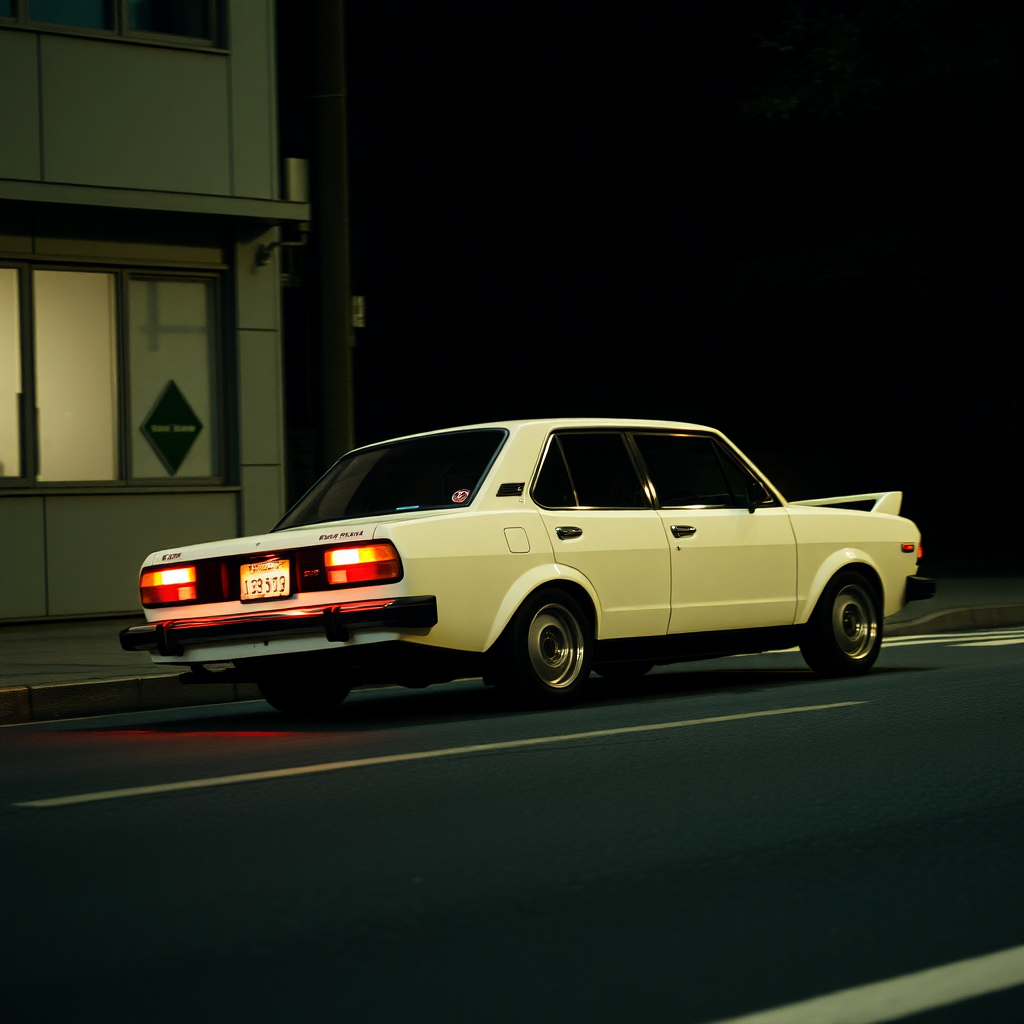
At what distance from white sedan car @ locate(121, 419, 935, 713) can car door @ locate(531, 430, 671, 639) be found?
1 cm

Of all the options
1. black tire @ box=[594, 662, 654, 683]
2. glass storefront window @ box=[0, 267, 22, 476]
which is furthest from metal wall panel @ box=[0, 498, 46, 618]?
black tire @ box=[594, 662, 654, 683]

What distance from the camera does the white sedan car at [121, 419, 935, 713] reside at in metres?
8.28

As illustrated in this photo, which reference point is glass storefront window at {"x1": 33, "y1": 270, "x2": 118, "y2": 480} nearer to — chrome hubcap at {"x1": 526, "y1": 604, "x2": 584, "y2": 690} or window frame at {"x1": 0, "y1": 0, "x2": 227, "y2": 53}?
window frame at {"x1": 0, "y1": 0, "x2": 227, "y2": 53}

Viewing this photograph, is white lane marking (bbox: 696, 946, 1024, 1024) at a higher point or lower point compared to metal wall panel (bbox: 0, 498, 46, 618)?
lower

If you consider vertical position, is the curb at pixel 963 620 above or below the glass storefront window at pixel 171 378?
below

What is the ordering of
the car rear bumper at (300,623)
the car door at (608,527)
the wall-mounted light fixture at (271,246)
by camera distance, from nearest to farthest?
the car rear bumper at (300,623) → the car door at (608,527) → the wall-mounted light fixture at (271,246)

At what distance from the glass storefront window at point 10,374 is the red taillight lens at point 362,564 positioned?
8.28 m

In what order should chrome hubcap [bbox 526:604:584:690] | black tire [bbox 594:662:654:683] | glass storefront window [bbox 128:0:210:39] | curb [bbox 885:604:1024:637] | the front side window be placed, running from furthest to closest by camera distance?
1. glass storefront window [bbox 128:0:210:39]
2. curb [bbox 885:604:1024:637]
3. black tire [bbox 594:662:654:683]
4. the front side window
5. chrome hubcap [bbox 526:604:584:690]

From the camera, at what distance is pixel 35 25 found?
50.2 ft

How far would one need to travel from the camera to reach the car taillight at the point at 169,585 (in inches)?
Answer: 348

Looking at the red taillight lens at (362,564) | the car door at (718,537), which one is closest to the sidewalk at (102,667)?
the red taillight lens at (362,564)

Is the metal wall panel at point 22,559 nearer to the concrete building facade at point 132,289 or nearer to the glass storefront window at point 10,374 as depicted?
the concrete building facade at point 132,289

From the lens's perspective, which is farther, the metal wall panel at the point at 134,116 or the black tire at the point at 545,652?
the metal wall panel at the point at 134,116

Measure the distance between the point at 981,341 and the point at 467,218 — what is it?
8049 millimetres
